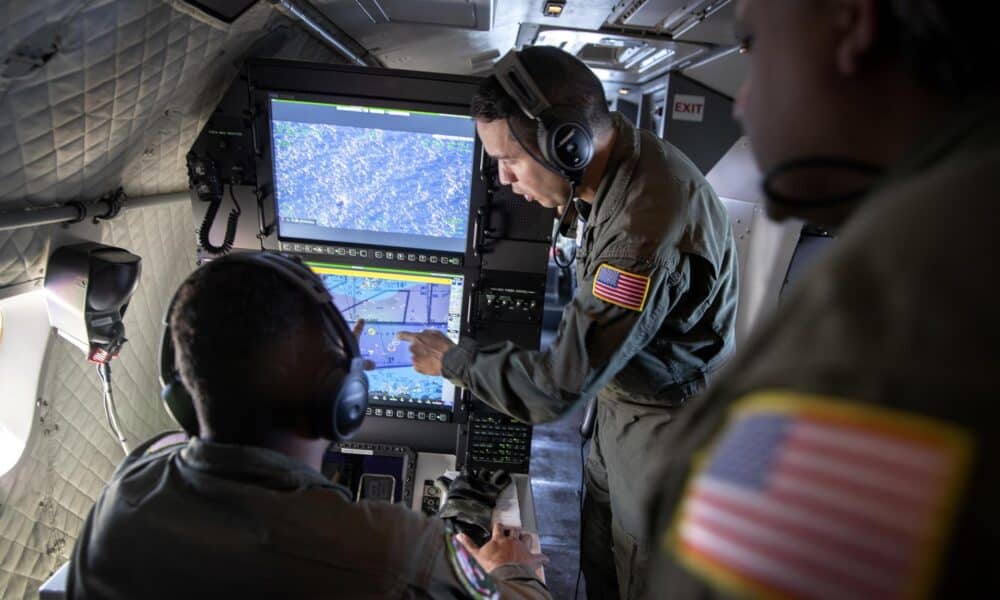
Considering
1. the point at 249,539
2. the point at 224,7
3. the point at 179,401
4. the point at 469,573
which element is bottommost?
the point at 469,573

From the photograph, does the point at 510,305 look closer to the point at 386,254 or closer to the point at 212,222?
the point at 386,254

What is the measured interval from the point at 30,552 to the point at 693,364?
6.55 feet

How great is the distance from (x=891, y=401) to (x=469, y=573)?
2.82ft

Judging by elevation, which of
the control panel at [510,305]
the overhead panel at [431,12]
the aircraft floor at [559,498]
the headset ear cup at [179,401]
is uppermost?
the overhead panel at [431,12]

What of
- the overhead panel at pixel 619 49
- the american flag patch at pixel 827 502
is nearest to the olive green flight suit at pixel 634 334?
the american flag patch at pixel 827 502

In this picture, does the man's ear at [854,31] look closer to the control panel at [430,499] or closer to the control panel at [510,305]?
the control panel at [510,305]

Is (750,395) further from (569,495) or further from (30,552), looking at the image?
(569,495)

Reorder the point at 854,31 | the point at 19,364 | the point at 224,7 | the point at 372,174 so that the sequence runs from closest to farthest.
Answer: the point at 854,31 → the point at 224,7 → the point at 19,364 → the point at 372,174

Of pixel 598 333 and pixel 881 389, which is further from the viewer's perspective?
pixel 598 333

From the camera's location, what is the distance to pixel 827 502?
372 mm

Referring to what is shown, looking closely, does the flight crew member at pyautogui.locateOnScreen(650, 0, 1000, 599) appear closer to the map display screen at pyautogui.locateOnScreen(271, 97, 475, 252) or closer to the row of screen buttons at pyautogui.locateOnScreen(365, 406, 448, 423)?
the map display screen at pyautogui.locateOnScreen(271, 97, 475, 252)

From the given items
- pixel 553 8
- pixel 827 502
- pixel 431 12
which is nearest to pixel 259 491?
pixel 827 502

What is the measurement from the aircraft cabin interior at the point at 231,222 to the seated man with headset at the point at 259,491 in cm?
49

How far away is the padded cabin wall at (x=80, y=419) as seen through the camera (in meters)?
1.72
